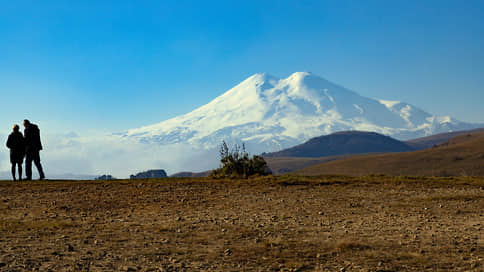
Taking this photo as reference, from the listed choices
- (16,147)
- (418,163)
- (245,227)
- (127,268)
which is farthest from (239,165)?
(418,163)

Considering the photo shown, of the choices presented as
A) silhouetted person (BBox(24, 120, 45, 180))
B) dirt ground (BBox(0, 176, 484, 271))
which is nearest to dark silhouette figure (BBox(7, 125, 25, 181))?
silhouetted person (BBox(24, 120, 45, 180))

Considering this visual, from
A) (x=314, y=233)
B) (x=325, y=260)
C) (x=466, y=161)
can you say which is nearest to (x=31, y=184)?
(x=314, y=233)

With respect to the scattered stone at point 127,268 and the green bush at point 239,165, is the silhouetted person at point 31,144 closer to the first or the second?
the green bush at point 239,165

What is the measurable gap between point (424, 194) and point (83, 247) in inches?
355

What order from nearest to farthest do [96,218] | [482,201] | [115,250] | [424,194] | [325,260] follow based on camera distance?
1. [325,260]
2. [115,250]
3. [96,218]
4. [482,201]
5. [424,194]

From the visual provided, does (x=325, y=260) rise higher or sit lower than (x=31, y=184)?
lower

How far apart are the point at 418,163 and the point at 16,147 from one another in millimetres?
101260

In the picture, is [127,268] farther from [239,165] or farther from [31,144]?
[31,144]

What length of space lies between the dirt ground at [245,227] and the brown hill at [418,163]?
2928 inches

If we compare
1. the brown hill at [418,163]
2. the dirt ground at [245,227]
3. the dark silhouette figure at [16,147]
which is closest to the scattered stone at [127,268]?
the dirt ground at [245,227]

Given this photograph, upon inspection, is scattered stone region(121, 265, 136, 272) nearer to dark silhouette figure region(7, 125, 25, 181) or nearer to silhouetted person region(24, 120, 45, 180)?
silhouetted person region(24, 120, 45, 180)

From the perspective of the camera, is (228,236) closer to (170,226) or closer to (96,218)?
(170,226)

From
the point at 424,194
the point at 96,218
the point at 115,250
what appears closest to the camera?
the point at 115,250

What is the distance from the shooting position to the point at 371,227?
9.59m
